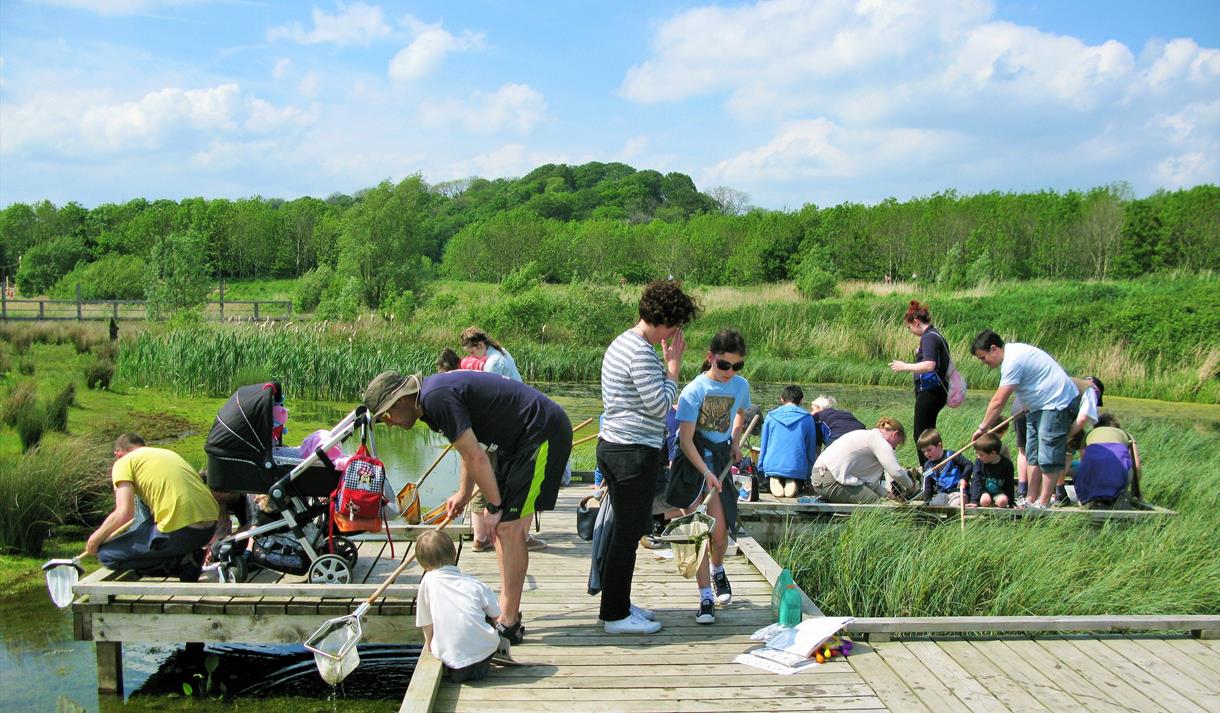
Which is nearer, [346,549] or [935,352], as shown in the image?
[346,549]

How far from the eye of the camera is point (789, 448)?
24.9 feet

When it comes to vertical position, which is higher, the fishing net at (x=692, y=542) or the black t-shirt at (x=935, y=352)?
the black t-shirt at (x=935, y=352)

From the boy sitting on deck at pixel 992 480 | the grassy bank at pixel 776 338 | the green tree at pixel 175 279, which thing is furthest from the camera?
the green tree at pixel 175 279

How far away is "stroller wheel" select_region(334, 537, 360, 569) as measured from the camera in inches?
213

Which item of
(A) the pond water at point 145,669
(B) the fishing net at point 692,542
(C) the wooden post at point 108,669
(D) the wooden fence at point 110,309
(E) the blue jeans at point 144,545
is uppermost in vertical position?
(B) the fishing net at point 692,542

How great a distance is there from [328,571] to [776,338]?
18.4 meters

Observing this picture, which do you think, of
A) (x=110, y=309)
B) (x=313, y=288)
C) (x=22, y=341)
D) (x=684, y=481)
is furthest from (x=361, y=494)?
(x=110, y=309)

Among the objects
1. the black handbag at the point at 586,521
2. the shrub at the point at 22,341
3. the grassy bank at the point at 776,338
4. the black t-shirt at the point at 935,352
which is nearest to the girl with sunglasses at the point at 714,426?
the black handbag at the point at 586,521

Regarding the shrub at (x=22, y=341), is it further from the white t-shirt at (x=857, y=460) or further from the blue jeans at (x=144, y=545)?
the white t-shirt at (x=857, y=460)

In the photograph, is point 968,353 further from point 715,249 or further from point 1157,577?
point 715,249

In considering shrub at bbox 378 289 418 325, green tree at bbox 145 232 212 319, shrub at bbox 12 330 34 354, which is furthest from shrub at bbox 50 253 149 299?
shrub at bbox 12 330 34 354

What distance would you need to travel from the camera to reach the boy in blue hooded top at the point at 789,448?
7.51 meters

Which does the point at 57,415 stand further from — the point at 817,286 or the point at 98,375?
the point at 817,286

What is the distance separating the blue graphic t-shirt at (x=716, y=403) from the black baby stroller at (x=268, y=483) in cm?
183
